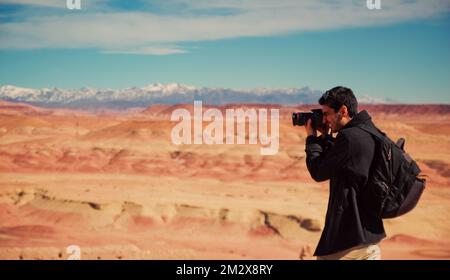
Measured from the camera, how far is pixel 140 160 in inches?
2482

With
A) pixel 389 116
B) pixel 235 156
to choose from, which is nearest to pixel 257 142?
pixel 235 156

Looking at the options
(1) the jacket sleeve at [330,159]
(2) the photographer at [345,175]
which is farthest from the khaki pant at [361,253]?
(1) the jacket sleeve at [330,159]

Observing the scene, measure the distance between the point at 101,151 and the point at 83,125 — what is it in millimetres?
47951

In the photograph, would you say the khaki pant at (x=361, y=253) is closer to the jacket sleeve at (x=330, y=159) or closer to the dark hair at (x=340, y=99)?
the jacket sleeve at (x=330, y=159)

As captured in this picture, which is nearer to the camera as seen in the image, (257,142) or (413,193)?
(413,193)

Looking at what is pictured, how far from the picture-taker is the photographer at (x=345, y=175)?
365cm

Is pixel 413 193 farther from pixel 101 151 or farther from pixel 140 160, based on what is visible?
pixel 101 151

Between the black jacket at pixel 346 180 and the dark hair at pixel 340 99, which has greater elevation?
the dark hair at pixel 340 99

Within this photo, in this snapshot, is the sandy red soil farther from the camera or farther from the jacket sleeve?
the jacket sleeve

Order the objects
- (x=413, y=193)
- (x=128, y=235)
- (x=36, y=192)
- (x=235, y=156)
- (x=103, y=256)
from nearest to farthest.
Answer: (x=413, y=193) < (x=103, y=256) < (x=128, y=235) < (x=36, y=192) < (x=235, y=156)

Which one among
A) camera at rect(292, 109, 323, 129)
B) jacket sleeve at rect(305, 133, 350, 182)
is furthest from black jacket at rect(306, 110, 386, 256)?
camera at rect(292, 109, 323, 129)

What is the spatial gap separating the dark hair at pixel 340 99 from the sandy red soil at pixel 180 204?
14.7 meters

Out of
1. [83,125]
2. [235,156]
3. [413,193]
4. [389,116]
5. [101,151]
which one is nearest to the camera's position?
[413,193]

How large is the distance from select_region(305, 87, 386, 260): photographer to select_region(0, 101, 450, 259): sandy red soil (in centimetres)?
1463
